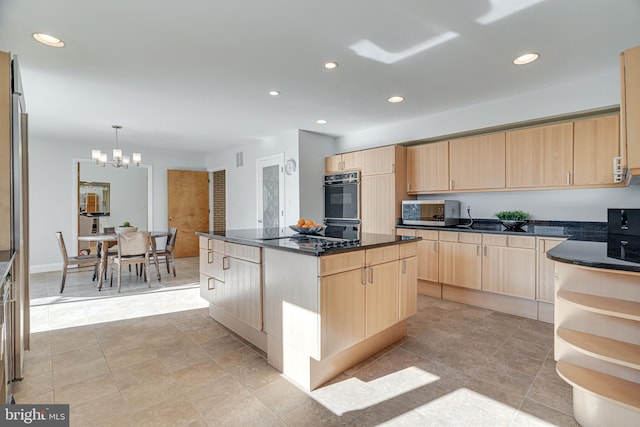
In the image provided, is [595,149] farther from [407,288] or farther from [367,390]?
[367,390]


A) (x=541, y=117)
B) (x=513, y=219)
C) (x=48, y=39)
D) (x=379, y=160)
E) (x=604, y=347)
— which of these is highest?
(x=48, y=39)

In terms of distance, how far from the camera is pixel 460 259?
368 cm

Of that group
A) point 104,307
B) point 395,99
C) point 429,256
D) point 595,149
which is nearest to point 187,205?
point 104,307

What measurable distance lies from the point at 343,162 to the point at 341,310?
3.47m

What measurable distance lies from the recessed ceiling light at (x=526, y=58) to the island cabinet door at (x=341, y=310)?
233 centimetres

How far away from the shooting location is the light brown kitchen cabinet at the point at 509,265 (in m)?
3.16

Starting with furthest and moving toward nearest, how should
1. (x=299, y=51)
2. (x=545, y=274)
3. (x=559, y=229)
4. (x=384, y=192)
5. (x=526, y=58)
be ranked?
(x=384, y=192), (x=559, y=229), (x=545, y=274), (x=526, y=58), (x=299, y=51)

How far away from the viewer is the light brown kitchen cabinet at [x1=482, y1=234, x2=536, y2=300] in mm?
3162

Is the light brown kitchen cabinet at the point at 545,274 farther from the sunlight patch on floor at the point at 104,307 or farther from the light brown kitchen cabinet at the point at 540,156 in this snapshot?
the sunlight patch on floor at the point at 104,307

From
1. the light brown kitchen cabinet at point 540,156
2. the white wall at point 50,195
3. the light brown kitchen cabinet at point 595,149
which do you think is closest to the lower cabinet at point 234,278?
the light brown kitchen cabinet at point 540,156

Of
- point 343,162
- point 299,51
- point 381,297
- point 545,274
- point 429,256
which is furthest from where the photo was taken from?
point 343,162

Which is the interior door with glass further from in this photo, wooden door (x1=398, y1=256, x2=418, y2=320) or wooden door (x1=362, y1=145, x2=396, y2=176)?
wooden door (x1=398, y1=256, x2=418, y2=320)

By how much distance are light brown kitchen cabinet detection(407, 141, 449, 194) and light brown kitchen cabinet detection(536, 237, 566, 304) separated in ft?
4.41

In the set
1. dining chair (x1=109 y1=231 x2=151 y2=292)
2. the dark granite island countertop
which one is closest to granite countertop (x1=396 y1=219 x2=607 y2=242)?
the dark granite island countertop
